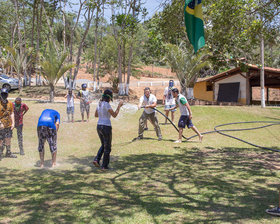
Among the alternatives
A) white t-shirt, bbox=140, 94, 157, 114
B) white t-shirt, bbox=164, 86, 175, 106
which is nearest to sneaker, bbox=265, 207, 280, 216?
white t-shirt, bbox=140, 94, 157, 114

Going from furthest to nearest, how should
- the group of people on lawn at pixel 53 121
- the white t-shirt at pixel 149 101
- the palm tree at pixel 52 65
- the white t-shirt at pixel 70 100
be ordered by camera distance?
the palm tree at pixel 52 65
the white t-shirt at pixel 70 100
the white t-shirt at pixel 149 101
the group of people on lawn at pixel 53 121

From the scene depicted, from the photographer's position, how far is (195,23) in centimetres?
582

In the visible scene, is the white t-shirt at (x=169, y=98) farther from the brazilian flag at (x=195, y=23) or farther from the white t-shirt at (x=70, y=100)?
the brazilian flag at (x=195, y=23)

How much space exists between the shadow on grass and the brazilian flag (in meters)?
2.62

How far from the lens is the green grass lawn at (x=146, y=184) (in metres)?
4.21

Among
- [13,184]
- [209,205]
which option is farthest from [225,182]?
[13,184]

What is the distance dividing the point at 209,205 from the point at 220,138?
7.07 metres

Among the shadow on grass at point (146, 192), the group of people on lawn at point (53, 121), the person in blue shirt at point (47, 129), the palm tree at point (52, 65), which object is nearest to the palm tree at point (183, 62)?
the palm tree at point (52, 65)

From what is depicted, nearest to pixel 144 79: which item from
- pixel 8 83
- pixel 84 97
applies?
pixel 8 83

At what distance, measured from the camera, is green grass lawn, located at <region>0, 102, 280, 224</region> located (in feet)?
13.8

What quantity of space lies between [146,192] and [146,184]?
45 cm

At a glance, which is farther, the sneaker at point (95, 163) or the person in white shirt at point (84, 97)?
the person in white shirt at point (84, 97)

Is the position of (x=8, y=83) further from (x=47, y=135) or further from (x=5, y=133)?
(x=47, y=135)

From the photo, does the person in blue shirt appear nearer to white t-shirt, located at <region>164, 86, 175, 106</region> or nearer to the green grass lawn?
Result: the green grass lawn
